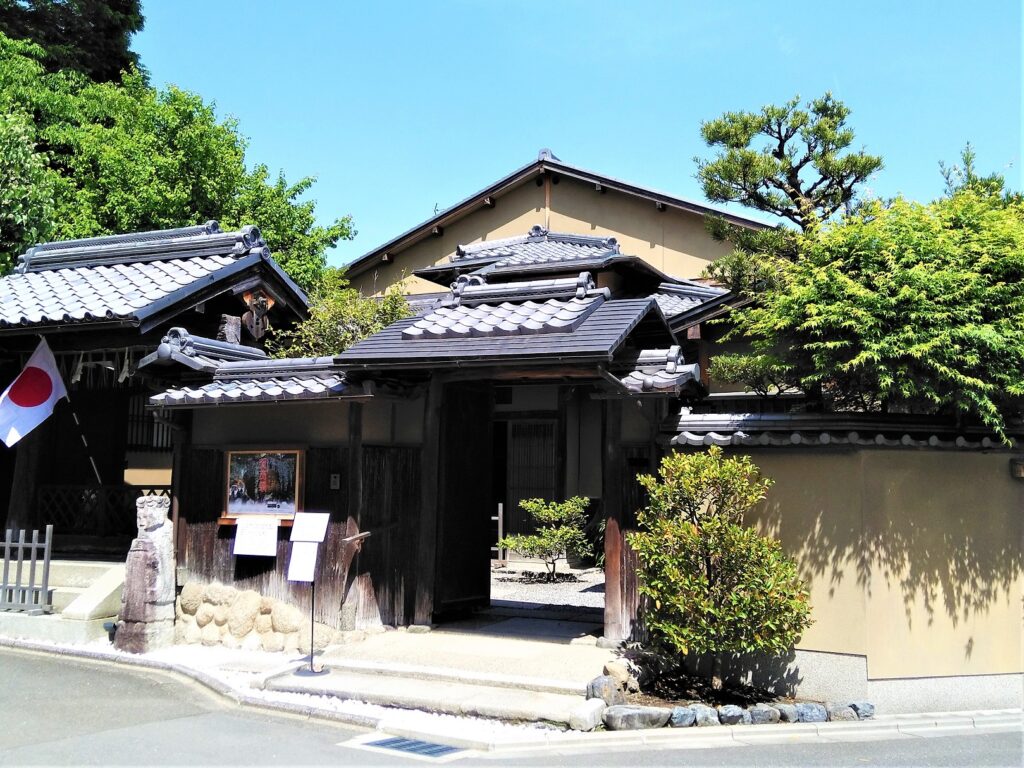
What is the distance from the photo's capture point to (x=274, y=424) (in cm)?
1153

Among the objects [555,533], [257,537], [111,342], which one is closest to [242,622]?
[257,537]

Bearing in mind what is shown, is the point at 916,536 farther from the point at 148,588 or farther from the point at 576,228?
the point at 576,228

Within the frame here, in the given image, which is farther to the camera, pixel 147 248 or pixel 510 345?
pixel 147 248

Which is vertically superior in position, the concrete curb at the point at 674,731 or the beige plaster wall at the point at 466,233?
the beige plaster wall at the point at 466,233

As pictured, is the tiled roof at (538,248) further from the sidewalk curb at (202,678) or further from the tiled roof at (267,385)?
the sidewalk curb at (202,678)

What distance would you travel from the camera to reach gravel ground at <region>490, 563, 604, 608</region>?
14.3 metres

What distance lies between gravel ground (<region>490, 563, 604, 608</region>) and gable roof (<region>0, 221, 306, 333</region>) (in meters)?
6.65

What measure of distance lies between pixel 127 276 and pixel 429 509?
7570mm

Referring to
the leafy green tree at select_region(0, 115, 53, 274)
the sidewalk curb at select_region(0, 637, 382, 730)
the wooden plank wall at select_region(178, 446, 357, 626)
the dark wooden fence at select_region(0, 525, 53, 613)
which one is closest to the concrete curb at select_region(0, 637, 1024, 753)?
the sidewalk curb at select_region(0, 637, 382, 730)

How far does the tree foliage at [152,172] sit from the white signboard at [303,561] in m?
12.8

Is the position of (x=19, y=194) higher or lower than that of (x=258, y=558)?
higher

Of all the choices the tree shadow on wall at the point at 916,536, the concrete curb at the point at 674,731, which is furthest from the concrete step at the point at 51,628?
the tree shadow on wall at the point at 916,536

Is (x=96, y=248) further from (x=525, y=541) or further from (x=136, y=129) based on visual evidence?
(x=525, y=541)

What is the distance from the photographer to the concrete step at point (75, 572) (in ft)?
41.3
